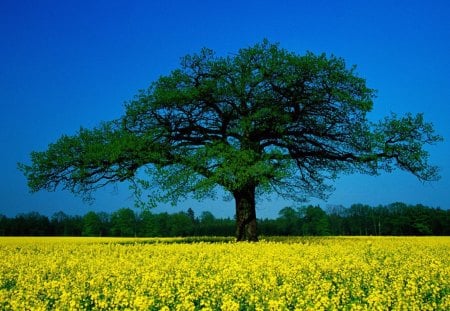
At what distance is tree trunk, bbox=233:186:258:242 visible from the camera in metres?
27.8

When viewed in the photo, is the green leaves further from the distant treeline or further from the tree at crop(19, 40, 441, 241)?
the distant treeline

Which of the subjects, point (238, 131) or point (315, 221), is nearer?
point (238, 131)

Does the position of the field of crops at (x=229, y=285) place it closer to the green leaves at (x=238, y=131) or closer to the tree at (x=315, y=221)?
the green leaves at (x=238, y=131)

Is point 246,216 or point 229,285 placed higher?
point 246,216

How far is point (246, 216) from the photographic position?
2803 centimetres

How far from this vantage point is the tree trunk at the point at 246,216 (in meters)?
27.8

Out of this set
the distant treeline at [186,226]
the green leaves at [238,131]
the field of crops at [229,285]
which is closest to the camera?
the field of crops at [229,285]

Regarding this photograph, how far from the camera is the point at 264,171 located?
77.3 feet

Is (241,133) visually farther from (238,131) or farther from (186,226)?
(186,226)

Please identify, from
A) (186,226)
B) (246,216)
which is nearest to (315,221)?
(186,226)

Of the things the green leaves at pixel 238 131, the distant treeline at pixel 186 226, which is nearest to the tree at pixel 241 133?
the green leaves at pixel 238 131

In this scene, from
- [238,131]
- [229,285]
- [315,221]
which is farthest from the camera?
[315,221]

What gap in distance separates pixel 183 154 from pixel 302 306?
62.2ft

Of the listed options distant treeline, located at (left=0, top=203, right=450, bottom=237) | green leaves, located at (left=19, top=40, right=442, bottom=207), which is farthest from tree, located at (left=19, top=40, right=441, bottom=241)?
distant treeline, located at (left=0, top=203, right=450, bottom=237)
